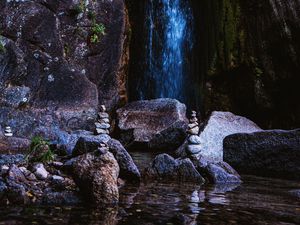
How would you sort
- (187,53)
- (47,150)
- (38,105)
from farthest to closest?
(187,53), (38,105), (47,150)

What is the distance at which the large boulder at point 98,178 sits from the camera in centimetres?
414

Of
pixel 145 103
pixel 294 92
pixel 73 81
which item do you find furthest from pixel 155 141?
pixel 294 92

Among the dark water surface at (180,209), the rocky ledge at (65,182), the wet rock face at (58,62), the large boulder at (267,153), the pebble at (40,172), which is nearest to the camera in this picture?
the dark water surface at (180,209)

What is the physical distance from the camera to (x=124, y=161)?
18.8ft

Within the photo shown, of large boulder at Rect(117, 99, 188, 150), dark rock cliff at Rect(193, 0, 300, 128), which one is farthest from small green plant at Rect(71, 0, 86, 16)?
dark rock cliff at Rect(193, 0, 300, 128)

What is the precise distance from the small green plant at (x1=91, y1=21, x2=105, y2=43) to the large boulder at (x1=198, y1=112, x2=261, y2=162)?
4.98 m

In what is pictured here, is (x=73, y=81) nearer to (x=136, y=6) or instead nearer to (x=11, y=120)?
(x=11, y=120)

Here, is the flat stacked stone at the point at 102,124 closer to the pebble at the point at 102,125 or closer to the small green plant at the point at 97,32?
the pebble at the point at 102,125

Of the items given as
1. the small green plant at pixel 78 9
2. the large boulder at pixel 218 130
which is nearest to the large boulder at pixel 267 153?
the large boulder at pixel 218 130

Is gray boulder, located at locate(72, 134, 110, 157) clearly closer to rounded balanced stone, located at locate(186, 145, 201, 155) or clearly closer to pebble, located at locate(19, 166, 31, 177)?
pebble, located at locate(19, 166, 31, 177)

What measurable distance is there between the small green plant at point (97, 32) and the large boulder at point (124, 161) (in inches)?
351

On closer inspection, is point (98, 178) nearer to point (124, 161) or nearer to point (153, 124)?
point (124, 161)

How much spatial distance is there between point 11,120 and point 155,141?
13.1 ft

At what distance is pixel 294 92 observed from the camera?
42.5ft
